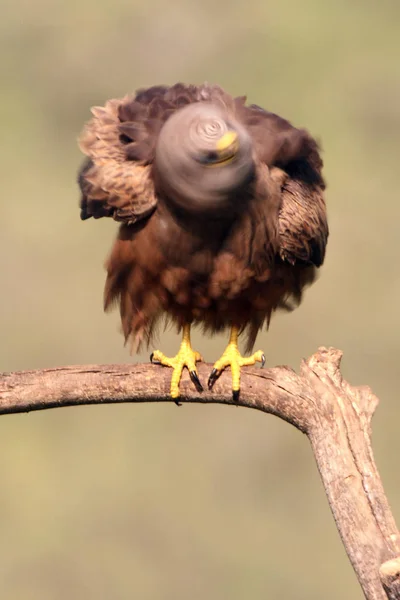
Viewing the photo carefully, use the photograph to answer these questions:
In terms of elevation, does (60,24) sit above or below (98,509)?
above

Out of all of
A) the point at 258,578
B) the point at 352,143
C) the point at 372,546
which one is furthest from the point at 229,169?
the point at 352,143

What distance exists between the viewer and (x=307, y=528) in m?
21.5

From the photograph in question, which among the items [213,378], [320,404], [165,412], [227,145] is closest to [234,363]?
[213,378]

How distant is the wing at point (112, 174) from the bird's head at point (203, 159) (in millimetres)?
191

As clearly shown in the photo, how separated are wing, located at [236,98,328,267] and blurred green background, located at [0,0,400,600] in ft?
40.1

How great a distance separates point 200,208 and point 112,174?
648mm

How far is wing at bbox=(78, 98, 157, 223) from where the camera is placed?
24.2ft

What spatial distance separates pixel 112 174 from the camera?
295 inches

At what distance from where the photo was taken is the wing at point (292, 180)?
7.54 meters

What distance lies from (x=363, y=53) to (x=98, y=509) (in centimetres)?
1916

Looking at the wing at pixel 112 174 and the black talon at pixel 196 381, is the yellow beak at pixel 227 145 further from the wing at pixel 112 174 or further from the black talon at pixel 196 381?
the black talon at pixel 196 381

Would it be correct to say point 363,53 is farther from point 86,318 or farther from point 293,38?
point 86,318

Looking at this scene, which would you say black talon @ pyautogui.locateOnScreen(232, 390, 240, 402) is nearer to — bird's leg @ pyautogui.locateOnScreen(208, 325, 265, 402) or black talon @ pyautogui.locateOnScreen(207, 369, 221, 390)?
bird's leg @ pyautogui.locateOnScreen(208, 325, 265, 402)

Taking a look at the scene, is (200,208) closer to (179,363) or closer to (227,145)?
(227,145)
